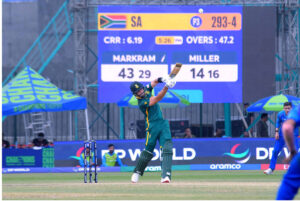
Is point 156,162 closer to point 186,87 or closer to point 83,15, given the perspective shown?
point 186,87

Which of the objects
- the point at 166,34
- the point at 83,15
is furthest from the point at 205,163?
the point at 83,15

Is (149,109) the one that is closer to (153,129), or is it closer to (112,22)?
(153,129)

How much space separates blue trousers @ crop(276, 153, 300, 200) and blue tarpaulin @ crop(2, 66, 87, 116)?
17.9 m

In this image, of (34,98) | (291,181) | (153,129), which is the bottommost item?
(291,181)

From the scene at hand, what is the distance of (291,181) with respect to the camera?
22.4ft

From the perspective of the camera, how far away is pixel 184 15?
26.7 meters

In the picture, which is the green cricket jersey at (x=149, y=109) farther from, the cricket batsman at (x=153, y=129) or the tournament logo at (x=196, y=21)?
the tournament logo at (x=196, y=21)

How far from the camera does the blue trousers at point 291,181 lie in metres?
6.79

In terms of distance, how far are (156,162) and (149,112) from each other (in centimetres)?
1049

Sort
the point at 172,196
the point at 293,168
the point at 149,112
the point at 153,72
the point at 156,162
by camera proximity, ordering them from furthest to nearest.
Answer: the point at 153,72 < the point at 156,162 < the point at 149,112 < the point at 172,196 < the point at 293,168
